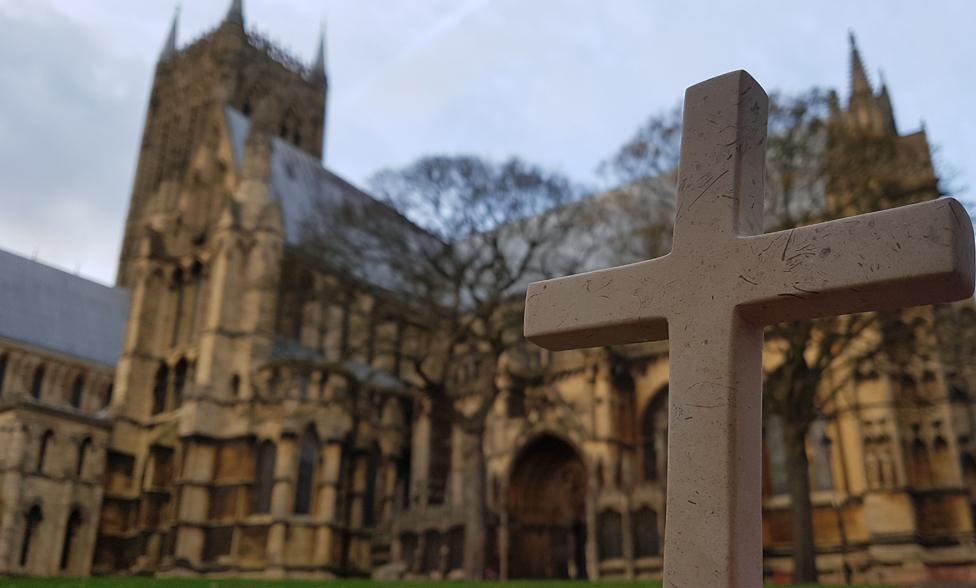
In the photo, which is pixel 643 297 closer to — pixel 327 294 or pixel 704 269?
pixel 704 269

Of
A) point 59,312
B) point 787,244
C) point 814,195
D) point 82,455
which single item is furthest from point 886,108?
point 59,312

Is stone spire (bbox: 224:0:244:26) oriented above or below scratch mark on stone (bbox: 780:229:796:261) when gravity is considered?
above

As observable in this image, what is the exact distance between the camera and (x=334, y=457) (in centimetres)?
3017

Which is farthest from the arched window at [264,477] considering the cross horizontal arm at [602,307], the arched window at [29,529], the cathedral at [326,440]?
the cross horizontal arm at [602,307]

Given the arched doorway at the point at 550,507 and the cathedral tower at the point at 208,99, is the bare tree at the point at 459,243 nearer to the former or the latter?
the arched doorway at the point at 550,507

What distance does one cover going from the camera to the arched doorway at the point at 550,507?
2933cm

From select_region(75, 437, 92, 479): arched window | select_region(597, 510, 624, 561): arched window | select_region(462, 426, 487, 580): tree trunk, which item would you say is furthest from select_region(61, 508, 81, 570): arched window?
select_region(597, 510, 624, 561): arched window

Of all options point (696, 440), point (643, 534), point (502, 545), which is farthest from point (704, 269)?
point (502, 545)

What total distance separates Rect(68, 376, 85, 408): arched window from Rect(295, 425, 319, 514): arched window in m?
13.2

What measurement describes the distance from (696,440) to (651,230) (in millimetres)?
16478

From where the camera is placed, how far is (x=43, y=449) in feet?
101

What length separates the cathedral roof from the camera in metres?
36.7

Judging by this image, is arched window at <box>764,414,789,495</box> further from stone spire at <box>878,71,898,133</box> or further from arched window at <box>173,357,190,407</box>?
arched window at <box>173,357,190,407</box>

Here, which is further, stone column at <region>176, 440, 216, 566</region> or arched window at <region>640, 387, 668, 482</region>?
stone column at <region>176, 440, 216, 566</region>
